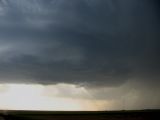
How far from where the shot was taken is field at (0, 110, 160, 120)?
176 feet

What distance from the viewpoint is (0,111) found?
50469mm

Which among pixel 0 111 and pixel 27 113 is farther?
pixel 27 113

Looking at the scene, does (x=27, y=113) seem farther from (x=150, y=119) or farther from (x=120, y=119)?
(x=150, y=119)

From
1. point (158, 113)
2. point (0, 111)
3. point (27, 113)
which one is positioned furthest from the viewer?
point (158, 113)

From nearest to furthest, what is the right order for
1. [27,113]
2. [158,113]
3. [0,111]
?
[0,111] → [27,113] → [158,113]

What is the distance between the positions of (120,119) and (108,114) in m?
1.55

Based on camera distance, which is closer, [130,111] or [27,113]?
Answer: [27,113]

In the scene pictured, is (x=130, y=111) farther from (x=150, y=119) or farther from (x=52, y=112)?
(x=52, y=112)

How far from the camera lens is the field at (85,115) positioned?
53.8 metres

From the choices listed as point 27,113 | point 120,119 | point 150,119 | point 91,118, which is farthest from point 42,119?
point 150,119

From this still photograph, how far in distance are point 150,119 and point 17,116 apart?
15908mm

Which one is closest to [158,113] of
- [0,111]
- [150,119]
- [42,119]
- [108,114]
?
[150,119]

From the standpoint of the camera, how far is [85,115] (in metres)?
56.5

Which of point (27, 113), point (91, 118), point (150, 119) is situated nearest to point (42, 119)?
point (27, 113)
